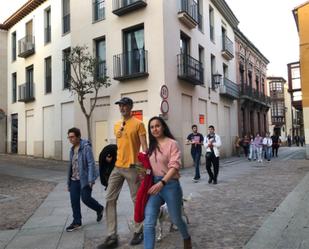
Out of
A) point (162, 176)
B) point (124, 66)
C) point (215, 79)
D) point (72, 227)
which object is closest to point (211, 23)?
point (215, 79)

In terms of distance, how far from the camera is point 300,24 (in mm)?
21922

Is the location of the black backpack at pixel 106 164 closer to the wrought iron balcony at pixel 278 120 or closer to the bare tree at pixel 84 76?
the bare tree at pixel 84 76

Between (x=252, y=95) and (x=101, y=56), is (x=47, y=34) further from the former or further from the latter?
(x=252, y=95)

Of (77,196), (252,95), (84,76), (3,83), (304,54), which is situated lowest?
(77,196)

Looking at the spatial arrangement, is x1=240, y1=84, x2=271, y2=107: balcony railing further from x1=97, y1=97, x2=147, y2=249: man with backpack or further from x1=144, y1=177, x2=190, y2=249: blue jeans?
x1=144, y1=177, x2=190, y2=249: blue jeans

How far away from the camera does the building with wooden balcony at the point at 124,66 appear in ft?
56.3

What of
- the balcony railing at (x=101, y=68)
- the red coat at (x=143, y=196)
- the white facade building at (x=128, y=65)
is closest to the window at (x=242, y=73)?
the white facade building at (x=128, y=65)

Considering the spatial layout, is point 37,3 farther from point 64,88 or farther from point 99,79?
point 99,79

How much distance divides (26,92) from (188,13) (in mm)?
12900

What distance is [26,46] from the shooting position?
2569 cm

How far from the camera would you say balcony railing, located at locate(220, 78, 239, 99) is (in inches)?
A: 975

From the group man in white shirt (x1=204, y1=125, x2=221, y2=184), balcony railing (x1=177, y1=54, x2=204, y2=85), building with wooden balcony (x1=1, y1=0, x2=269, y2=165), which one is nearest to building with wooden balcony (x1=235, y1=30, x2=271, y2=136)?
building with wooden balcony (x1=1, y1=0, x2=269, y2=165)

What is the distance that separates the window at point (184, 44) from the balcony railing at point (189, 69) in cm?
62

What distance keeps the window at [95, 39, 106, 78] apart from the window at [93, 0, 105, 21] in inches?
46.2
